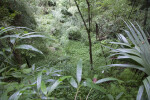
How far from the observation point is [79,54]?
421 cm

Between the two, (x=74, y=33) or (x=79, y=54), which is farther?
(x=74, y=33)

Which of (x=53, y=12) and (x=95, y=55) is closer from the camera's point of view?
(x=95, y=55)

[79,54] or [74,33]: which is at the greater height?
[74,33]

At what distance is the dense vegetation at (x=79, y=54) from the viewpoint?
0.52 meters

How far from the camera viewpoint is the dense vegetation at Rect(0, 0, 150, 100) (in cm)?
52

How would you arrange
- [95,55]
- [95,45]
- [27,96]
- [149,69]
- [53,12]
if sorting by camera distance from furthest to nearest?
[53,12], [95,45], [95,55], [149,69], [27,96]

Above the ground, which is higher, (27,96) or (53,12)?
(53,12)

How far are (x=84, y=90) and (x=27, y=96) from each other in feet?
4.76

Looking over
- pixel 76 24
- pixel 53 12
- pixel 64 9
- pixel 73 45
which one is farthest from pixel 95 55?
pixel 64 9

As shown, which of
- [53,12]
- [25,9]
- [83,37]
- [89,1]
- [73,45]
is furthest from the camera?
[53,12]

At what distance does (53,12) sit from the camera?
20.6 feet

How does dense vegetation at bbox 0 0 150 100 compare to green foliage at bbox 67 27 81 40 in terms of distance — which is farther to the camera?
green foliage at bbox 67 27 81 40

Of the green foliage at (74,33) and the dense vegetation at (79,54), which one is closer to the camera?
A: the dense vegetation at (79,54)

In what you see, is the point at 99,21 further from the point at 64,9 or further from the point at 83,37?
the point at 64,9
